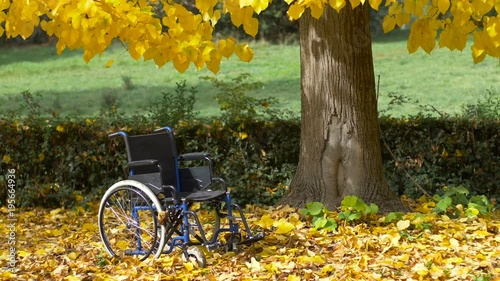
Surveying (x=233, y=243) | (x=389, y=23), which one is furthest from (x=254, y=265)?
(x=389, y=23)

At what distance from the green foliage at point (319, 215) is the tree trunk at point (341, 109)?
0.28 metres

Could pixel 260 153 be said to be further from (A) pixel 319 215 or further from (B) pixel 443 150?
(A) pixel 319 215

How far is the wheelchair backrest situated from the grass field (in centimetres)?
977

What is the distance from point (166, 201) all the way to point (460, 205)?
2.50 meters

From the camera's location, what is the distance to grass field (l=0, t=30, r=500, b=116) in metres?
16.3

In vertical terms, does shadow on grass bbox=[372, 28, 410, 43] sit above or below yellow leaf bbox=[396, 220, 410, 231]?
above

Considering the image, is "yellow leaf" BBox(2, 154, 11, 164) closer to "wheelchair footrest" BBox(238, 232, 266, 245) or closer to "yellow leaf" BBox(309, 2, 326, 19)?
"wheelchair footrest" BBox(238, 232, 266, 245)

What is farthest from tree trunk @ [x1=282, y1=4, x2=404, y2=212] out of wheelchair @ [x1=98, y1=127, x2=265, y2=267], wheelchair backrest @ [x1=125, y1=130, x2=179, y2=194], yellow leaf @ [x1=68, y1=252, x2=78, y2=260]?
yellow leaf @ [x1=68, y1=252, x2=78, y2=260]

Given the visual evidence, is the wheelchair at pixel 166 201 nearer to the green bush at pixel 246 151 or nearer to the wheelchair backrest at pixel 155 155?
the wheelchair backrest at pixel 155 155

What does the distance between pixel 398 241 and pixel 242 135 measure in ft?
8.47

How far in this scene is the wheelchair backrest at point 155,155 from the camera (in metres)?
5.48

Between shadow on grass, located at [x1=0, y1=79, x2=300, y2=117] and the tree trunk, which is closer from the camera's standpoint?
the tree trunk

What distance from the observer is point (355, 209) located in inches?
241

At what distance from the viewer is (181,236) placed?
538 cm
